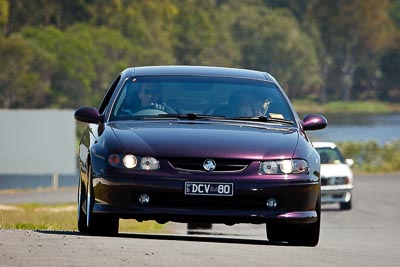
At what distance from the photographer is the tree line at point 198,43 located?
106125 mm

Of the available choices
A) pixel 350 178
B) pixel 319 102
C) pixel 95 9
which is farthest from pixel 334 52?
pixel 350 178

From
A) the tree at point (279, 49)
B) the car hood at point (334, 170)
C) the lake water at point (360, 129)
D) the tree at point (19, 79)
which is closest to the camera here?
the car hood at point (334, 170)

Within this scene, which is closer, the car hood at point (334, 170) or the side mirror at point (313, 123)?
the side mirror at point (313, 123)

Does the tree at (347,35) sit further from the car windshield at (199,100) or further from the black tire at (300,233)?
the black tire at (300,233)

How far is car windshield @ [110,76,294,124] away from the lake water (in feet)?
281

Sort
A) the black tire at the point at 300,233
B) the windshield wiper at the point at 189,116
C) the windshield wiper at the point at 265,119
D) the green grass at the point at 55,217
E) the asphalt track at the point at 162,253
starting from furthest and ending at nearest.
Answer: the green grass at the point at 55,217 < the windshield wiper at the point at 265,119 < the windshield wiper at the point at 189,116 < the black tire at the point at 300,233 < the asphalt track at the point at 162,253

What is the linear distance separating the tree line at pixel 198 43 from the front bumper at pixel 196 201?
302 ft

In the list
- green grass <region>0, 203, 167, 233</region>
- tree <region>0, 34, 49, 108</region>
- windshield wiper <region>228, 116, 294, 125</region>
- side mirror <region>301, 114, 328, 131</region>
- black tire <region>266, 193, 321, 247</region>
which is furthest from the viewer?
tree <region>0, 34, 49, 108</region>

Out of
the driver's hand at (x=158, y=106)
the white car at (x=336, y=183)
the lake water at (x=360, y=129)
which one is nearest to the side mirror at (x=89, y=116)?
the driver's hand at (x=158, y=106)

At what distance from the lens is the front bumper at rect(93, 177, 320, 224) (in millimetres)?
11758

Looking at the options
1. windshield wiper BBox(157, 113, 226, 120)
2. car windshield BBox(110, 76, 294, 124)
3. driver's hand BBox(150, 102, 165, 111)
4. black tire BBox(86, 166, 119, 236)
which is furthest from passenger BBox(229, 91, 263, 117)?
black tire BBox(86, 166, 119, 236)

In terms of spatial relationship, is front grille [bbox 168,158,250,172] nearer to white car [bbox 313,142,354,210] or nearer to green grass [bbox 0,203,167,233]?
green grass [bbox 0,203,167,233]

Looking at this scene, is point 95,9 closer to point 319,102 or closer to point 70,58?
point 70,58

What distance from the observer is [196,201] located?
11844 millimetres
